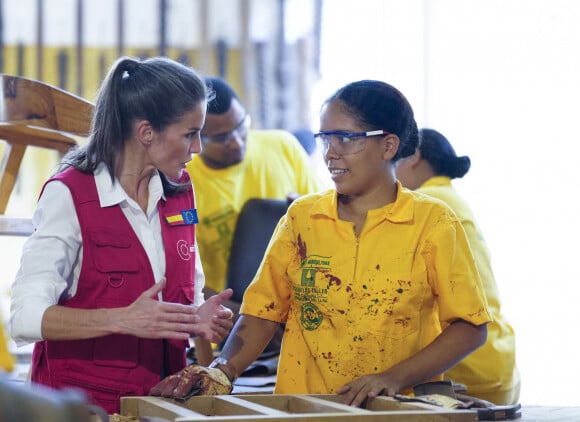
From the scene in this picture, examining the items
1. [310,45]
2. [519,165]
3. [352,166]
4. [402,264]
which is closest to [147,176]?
[352,166]

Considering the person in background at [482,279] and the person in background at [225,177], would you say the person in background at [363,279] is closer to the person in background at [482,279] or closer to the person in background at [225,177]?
the person in background at [482,279]

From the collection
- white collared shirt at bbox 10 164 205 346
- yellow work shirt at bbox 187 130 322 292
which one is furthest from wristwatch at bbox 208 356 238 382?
yellow work shirt at bbox 187 130 322 292

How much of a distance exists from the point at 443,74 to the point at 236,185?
6.16 feet

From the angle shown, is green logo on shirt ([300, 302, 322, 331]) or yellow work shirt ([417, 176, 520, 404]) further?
yellow work shirt ([417, 176, 520, 404])

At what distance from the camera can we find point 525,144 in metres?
4.62

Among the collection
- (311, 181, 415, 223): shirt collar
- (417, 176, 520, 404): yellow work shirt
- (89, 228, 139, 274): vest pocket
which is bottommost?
(417, 176, 520, 404): yellow work shirt

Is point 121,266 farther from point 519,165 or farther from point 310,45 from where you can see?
point 310,45

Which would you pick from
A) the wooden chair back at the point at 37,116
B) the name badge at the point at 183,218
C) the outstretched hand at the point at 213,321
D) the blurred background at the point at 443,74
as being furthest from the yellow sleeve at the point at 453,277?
the blurred background at the point at 443,74

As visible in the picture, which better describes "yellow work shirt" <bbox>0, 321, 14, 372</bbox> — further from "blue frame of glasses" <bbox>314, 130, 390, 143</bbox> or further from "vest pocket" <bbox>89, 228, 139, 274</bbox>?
"blue frame of glasses" <bbox>314, 130, 390, 143</bbox>

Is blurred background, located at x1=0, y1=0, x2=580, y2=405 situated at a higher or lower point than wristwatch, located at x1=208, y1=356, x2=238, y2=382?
higher

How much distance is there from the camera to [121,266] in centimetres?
204

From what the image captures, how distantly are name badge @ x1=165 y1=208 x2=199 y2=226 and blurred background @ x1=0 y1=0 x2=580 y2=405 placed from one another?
2.42m

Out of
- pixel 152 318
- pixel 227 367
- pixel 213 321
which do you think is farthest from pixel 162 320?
pixel 227 367

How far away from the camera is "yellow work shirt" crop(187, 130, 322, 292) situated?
11.1 feet
